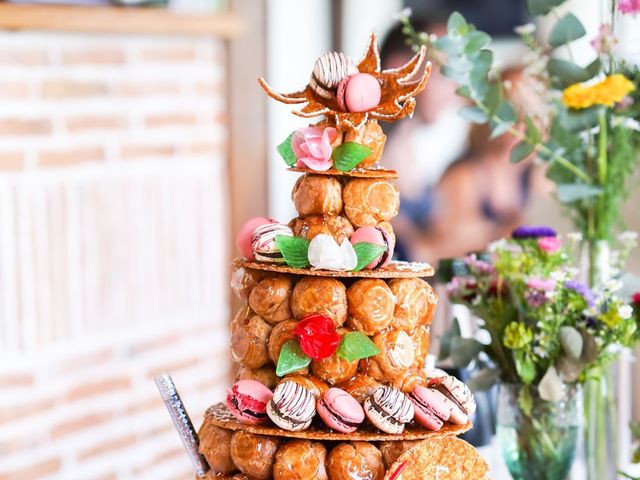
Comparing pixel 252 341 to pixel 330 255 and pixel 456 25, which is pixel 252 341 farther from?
pixel 456 25

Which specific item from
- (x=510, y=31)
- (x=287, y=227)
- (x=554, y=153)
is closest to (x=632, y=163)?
(x=554, y=153)

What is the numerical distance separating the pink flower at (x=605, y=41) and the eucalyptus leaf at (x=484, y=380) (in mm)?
618

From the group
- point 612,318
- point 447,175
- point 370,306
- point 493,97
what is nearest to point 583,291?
point 612,318

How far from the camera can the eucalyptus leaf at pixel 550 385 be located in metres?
1.63

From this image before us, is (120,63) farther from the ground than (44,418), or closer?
farther from the ground

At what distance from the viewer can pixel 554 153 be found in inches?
73.9

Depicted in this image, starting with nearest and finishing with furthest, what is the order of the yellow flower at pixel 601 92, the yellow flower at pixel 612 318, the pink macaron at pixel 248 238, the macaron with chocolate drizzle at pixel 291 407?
the macaron with chocolate drizzle at pixel 291 407, the pink macaron at pixel 248 238, the yellow flower at pixel 612 318, the yellow flower at pixel 601 92

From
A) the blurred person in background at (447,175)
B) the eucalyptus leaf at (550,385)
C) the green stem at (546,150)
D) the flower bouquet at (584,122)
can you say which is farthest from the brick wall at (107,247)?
the eucalyptus leaf at (550,385)

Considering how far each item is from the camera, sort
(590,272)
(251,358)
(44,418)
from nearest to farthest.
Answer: (251,358) < (590,272) < (44,418)

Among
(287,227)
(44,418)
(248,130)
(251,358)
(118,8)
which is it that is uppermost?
(118,8)

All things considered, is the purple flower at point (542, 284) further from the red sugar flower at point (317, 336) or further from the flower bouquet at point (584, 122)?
the red sugar flower at point (317, 336)

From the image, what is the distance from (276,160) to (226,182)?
0.82 feet

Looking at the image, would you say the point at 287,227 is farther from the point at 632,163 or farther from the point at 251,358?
the point at 632,163

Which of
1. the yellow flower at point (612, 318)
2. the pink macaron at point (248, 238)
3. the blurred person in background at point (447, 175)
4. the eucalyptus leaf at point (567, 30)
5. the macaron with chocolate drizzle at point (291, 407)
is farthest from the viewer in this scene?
the blurred person in background at point (447, 175)
